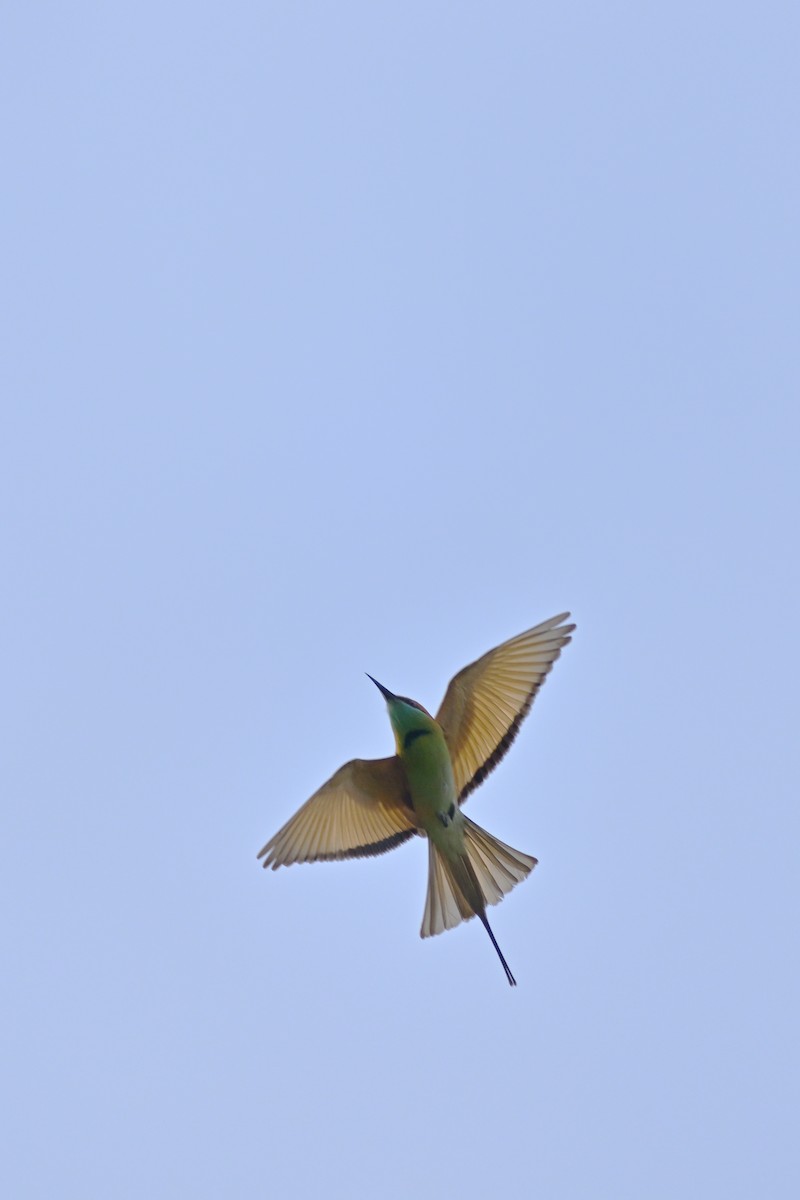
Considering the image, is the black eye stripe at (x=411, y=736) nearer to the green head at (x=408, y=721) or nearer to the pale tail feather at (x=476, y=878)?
the green head at (x=408, y=721)

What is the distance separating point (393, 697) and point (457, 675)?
0.32m

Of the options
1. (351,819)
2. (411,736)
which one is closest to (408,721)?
(411,736)

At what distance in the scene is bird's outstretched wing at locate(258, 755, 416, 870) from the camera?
6395mm

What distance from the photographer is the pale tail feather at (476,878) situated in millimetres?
6344

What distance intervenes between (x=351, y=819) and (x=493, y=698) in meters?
0.80

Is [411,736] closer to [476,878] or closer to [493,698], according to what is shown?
[493,698]

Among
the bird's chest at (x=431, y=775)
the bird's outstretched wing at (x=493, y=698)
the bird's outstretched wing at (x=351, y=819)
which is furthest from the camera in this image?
the bird's outstretched wing at (x=351, y=819)

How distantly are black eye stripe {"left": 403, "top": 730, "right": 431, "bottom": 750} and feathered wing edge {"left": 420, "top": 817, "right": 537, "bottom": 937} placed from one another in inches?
16.1

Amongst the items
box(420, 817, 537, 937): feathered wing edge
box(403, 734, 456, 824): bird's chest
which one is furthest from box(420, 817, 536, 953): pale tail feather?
box(403, 734, 456, 824): bird's chest

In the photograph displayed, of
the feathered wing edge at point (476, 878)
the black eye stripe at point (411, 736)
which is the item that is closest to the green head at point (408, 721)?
the black eye stripe at point (411, 736)

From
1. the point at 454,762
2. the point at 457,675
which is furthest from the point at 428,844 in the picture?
the point at 457,675

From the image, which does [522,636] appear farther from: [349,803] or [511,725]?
[349,803]

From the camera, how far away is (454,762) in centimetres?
651

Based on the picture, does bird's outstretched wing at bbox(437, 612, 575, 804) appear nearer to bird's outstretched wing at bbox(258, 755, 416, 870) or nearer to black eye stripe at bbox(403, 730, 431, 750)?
black eye stripe at bbox(403, 730, 431, 750)
